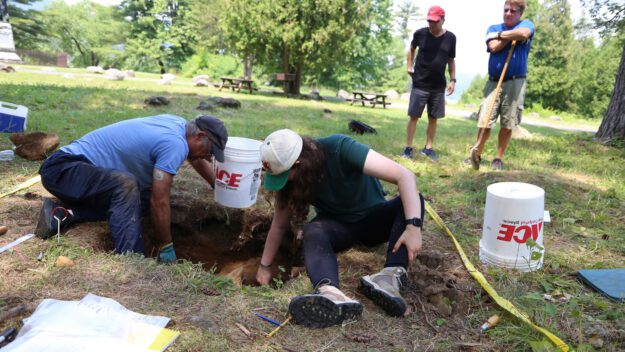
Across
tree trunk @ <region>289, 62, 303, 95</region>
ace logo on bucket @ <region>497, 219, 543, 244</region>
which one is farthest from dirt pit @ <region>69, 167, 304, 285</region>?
tree trunk @ <region>289, 62, 303, 95</region>

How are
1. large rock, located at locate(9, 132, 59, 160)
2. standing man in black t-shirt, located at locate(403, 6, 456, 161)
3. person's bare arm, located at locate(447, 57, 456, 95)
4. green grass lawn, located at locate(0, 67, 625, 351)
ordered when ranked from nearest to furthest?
green grass lawn, located at locate(0, 67, 625, 351) < large rock, located at locate(9, 132, 59, 160) < standing man in black t-shirt, located at locate(403, 6, 456, 161) < person's bare arm, located at locate(447, 57, 456, 95)

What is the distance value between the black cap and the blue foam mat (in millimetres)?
2346

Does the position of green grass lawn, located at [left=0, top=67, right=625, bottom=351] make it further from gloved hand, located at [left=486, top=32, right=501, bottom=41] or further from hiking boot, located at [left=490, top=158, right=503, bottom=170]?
gloved hand, located at [left=486, top=32, right=501, bottom=41]

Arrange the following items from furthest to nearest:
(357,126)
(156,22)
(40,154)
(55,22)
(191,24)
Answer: (55,22) < (156,22) < (191,24) < (357,126) < (40,154)

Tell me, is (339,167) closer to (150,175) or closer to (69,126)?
(150,175)

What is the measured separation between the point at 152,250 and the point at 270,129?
13.5 ft

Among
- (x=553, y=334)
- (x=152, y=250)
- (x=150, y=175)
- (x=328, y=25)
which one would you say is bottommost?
(x=152, y=250)

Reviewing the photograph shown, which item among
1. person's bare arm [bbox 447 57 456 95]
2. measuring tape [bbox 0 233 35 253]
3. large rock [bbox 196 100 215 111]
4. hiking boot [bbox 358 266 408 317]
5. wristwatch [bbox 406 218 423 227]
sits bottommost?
measuring tape [bbox 0 233 35 253]

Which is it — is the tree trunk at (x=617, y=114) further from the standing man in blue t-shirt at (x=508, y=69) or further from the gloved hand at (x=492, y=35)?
the gloved hand at (x=492, y=35)

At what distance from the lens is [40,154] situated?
4203mm

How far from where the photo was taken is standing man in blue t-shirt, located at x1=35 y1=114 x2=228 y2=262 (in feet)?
8.87

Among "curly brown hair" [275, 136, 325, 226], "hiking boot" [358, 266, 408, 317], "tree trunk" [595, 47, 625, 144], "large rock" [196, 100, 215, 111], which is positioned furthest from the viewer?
"large rock" [196, 100, 215, 111]

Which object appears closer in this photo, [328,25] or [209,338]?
[209,338]

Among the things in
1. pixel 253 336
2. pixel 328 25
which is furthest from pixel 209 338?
pixel 328 25
